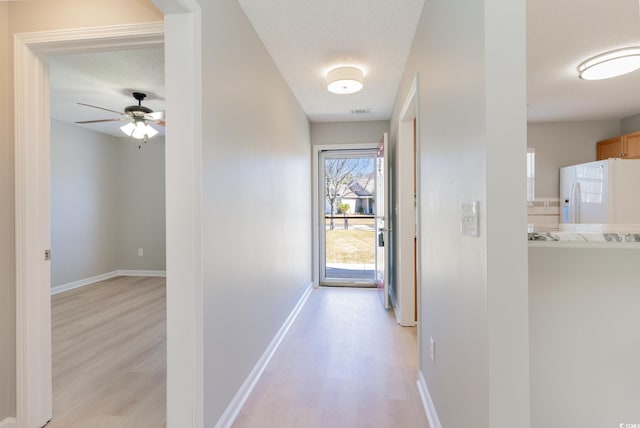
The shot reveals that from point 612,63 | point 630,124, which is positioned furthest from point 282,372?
point 630,124

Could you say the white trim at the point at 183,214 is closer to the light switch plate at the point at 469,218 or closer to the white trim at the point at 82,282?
the light switch plate at the point at 469,218

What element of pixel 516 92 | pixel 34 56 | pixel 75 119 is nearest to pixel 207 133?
pixel 34 56

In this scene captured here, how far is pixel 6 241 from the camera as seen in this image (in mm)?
1603

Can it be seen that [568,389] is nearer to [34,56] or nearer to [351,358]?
[351,358]

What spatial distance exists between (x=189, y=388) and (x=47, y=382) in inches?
39.5

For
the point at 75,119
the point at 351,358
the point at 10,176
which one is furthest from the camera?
the point at 75,119

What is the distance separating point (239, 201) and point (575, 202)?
4.54 meters

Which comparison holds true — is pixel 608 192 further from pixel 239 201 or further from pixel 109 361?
pixel 109 361

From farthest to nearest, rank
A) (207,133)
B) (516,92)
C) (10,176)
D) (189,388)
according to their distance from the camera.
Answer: (10,176), (207,133), (189,388), (516,92)

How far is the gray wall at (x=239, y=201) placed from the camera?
1.52 m

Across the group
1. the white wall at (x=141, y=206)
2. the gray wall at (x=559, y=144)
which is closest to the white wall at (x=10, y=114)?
the white wall at (x=141, y=206)

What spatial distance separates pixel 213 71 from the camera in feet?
5.10

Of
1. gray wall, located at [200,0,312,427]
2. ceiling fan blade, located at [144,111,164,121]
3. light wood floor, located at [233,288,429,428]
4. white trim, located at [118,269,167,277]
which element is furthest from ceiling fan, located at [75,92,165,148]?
white trim, located at [118,269,167,277]

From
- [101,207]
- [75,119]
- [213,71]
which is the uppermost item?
[75,119]
